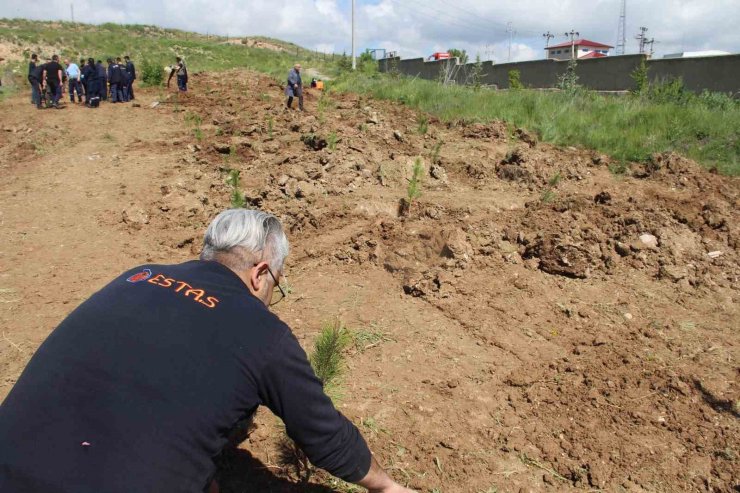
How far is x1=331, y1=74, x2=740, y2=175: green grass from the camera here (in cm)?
858

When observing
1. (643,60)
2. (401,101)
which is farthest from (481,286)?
(643,60)

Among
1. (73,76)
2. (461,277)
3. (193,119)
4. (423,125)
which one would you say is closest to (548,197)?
(461,277)

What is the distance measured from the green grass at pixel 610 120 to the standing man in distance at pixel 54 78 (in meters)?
8.09

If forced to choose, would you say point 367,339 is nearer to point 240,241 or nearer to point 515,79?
point 240,241

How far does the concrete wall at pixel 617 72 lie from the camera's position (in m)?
15.8

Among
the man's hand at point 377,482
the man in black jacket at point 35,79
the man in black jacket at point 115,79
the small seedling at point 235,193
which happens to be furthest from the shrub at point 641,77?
the man's hand at point 377,482

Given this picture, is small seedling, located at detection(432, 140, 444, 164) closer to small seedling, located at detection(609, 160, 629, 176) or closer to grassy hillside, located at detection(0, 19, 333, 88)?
small seedling, located at detection(609, 160, 629, 176)

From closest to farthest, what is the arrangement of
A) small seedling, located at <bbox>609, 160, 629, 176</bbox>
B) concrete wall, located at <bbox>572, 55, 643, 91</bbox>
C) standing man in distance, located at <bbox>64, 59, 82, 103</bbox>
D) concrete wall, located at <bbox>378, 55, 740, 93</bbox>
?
small seedling, located at <bbox>609, 160, 629, 176</bbox>
standing man in distance, located at <bbox>64, 59, 82, 103</bbox>
concrete wall, located at <bbox>378, 55, 740, 93</bbox>
concrete wall, located at <bbox>572, 55, 643, 91</bbox>

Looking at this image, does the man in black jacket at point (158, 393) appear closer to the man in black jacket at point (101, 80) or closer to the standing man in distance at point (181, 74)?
the man in black jacket at point (101, 80)

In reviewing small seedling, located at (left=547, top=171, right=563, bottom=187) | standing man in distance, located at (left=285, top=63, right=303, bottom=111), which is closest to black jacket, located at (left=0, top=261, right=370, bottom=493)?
small seedling, located at (left=547, top=171, right=563, bottom=187)

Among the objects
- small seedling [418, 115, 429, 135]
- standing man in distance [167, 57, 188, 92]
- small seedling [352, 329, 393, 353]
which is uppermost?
standing man in distance [167, 57, 188, 92]

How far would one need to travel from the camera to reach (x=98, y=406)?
61.4 inches

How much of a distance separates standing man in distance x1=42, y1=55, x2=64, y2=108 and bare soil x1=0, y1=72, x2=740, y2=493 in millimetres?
3509

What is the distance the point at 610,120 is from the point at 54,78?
12365mm
